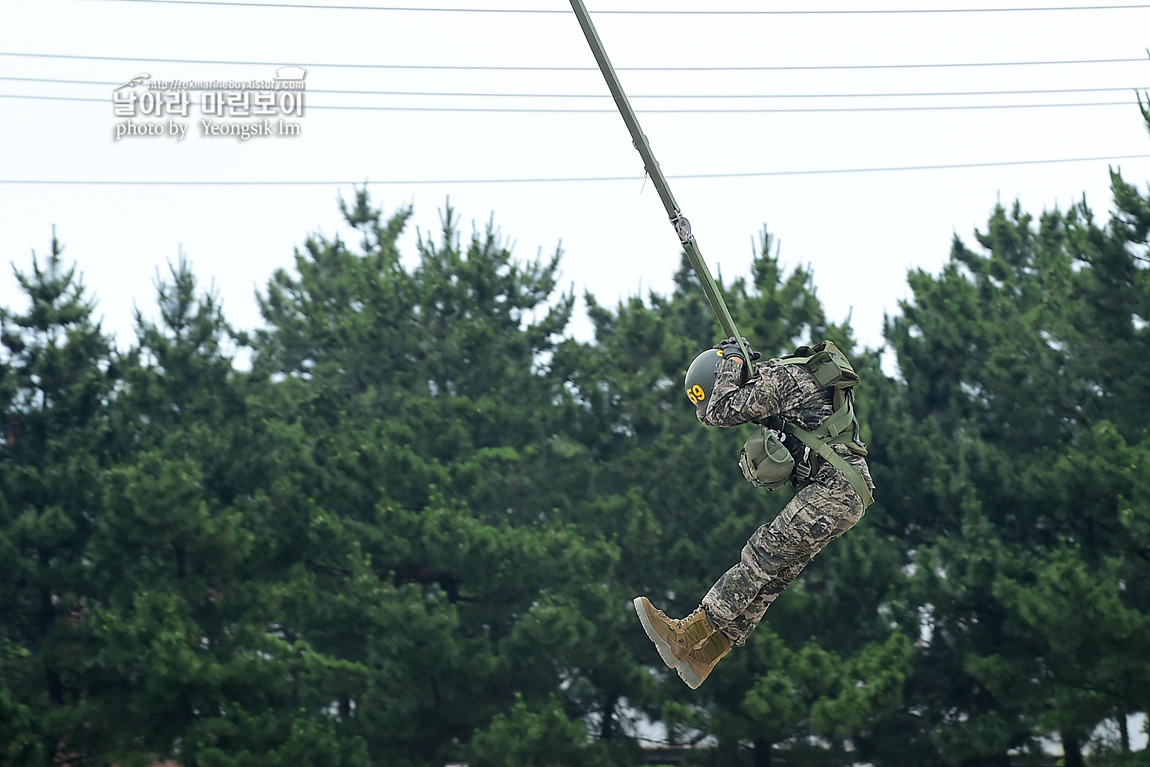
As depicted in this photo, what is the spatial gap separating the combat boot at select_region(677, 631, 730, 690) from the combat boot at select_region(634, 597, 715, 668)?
3cm

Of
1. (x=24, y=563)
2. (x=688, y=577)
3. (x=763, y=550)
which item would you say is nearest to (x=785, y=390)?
(x=763, y=550)

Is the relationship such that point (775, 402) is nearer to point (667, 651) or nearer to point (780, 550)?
point (780, 550)

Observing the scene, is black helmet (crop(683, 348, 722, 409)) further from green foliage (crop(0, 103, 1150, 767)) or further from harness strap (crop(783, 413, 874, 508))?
green foliage (crop(0, 103, 1150, 767))

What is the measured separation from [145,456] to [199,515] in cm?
133

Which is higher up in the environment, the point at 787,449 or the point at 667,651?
the point at 787,449

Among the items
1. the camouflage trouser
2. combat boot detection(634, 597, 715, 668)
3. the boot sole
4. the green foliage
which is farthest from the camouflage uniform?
the green foliage

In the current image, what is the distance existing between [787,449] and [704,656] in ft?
4.50

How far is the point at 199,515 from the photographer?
918 inches

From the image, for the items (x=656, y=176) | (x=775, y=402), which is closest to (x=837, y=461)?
(x=775, y=402)

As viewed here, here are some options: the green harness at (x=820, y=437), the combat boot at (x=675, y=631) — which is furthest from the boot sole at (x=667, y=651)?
the green harness at (x=820, y=437)

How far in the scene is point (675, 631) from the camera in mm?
8500

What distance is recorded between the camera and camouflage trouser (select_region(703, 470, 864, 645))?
26.3 feet

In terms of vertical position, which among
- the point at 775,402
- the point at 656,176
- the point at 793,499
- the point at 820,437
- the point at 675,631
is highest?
the point at 656,176

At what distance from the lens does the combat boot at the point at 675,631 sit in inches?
332
